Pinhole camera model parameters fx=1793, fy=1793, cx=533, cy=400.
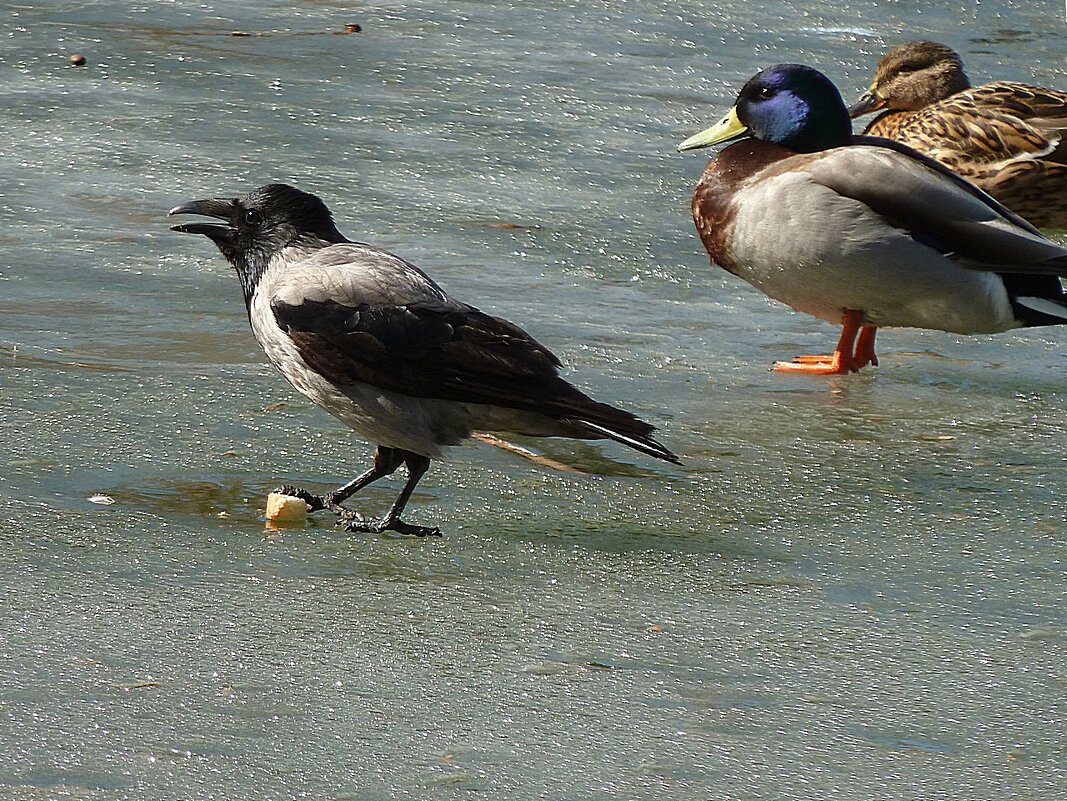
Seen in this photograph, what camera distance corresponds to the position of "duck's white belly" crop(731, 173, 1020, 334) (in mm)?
5926

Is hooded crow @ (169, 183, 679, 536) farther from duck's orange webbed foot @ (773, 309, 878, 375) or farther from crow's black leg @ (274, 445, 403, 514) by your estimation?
duck's orange webbed foot @ (773, 309, 878, 375)

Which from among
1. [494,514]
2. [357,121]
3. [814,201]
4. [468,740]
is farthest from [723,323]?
[468,740]

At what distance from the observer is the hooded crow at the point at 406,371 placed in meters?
4.33

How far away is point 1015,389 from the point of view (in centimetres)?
568

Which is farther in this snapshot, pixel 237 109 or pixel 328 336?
pixel 237 109

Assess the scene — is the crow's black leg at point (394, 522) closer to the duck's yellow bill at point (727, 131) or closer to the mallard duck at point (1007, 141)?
the duck's yellow bill at point (727, 131)

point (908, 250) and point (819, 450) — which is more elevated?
point (908, 250)

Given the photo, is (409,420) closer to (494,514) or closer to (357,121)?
(494,514)

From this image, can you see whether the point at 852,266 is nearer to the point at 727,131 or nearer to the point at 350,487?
the point at 727,131

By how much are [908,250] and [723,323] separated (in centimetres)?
72

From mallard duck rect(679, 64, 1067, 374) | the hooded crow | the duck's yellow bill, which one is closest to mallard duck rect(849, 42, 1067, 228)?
the duck's yellow bill

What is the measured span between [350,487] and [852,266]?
2229 mm

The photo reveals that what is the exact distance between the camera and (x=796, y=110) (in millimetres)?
6379

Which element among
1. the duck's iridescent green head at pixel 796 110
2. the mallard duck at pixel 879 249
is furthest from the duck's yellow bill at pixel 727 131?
the mallard duck at pixel 879 249
